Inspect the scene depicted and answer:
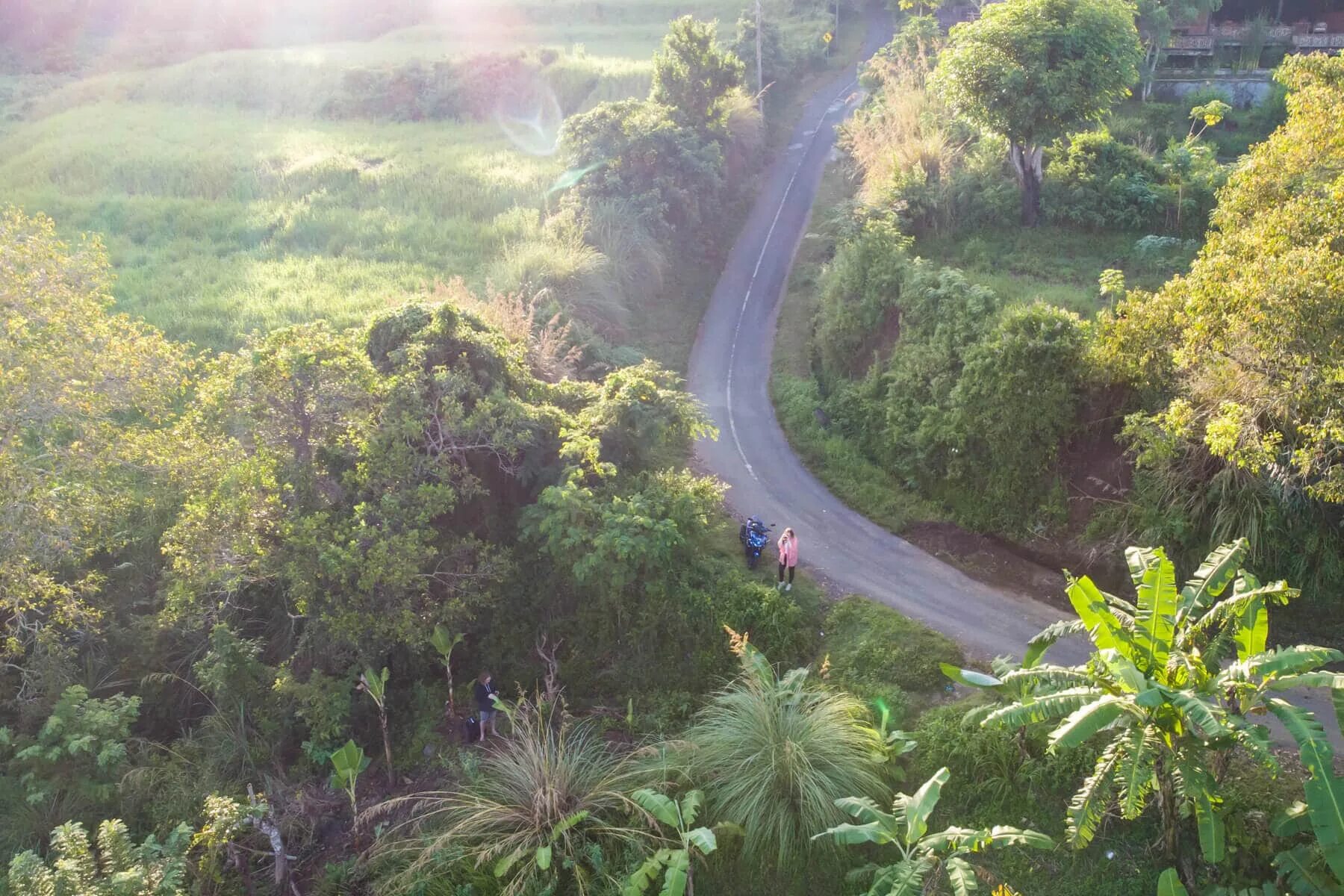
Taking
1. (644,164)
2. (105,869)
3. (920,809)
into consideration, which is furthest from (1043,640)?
(644,164)

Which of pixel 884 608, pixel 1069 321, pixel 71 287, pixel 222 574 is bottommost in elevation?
pixel 884 608

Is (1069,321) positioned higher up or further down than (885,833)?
higher up

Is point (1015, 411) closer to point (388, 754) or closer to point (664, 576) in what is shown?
point (664, 576)

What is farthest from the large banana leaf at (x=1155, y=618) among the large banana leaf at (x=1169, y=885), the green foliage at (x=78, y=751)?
the green foliage at (x=78, y=751)

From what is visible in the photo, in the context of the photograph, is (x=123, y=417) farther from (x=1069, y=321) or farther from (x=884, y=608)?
(x=1069, y=321)

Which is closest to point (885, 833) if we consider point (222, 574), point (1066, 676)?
point (1066, 676)

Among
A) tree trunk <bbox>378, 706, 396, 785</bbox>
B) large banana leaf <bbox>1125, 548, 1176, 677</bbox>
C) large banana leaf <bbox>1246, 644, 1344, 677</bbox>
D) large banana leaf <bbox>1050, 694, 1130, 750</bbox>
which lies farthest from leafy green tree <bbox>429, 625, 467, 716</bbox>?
large banana leaf <bbox>1246, 644, 1344, 677</bbox>
